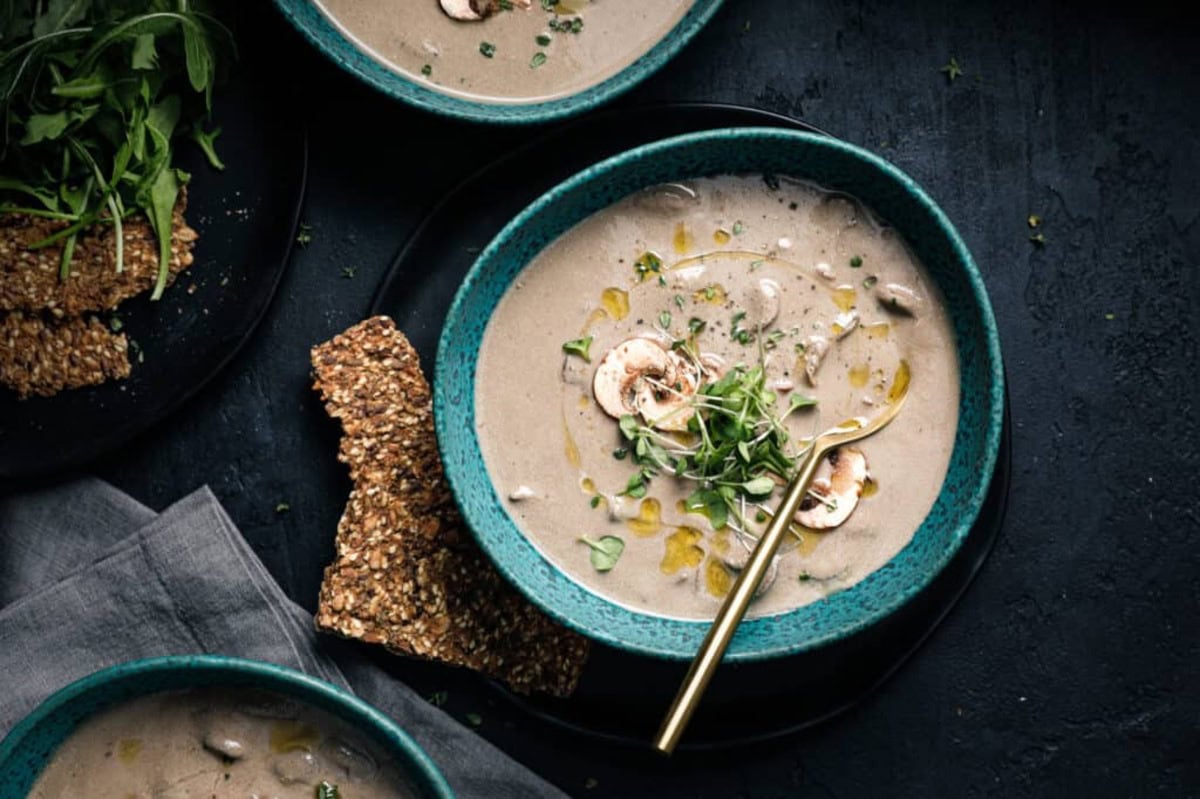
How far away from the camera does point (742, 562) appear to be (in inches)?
120

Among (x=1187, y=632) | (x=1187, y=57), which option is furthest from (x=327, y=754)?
(x=1187, y=57)

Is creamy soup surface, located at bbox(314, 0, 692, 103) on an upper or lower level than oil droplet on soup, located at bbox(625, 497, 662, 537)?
upper

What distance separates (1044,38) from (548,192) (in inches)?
57.8

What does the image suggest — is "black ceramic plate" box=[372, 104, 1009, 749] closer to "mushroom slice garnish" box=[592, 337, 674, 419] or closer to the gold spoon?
the gold spoon

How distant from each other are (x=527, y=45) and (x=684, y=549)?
56.0 inches

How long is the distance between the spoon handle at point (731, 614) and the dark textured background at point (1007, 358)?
1.93 ft

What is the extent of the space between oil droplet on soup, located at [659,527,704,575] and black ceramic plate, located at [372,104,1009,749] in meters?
0.30

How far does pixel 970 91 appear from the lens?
3.38 m

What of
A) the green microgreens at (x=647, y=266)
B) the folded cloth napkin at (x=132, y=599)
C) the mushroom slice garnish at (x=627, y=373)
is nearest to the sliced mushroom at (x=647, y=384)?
the mushroom slice garnish at (x=627, y=373)

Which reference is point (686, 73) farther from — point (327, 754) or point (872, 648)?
point (327, 754)

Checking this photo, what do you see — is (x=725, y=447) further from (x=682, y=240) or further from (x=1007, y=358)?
(x=1007, y=358)

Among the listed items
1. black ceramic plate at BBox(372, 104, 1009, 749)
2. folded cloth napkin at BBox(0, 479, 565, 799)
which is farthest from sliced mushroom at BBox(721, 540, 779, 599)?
folded cloth napkin at BBox(0, 479, 565, 799)

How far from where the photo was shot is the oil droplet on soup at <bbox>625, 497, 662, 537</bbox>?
3084 millimetres

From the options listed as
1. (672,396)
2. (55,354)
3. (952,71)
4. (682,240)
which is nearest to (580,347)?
(672,396)
